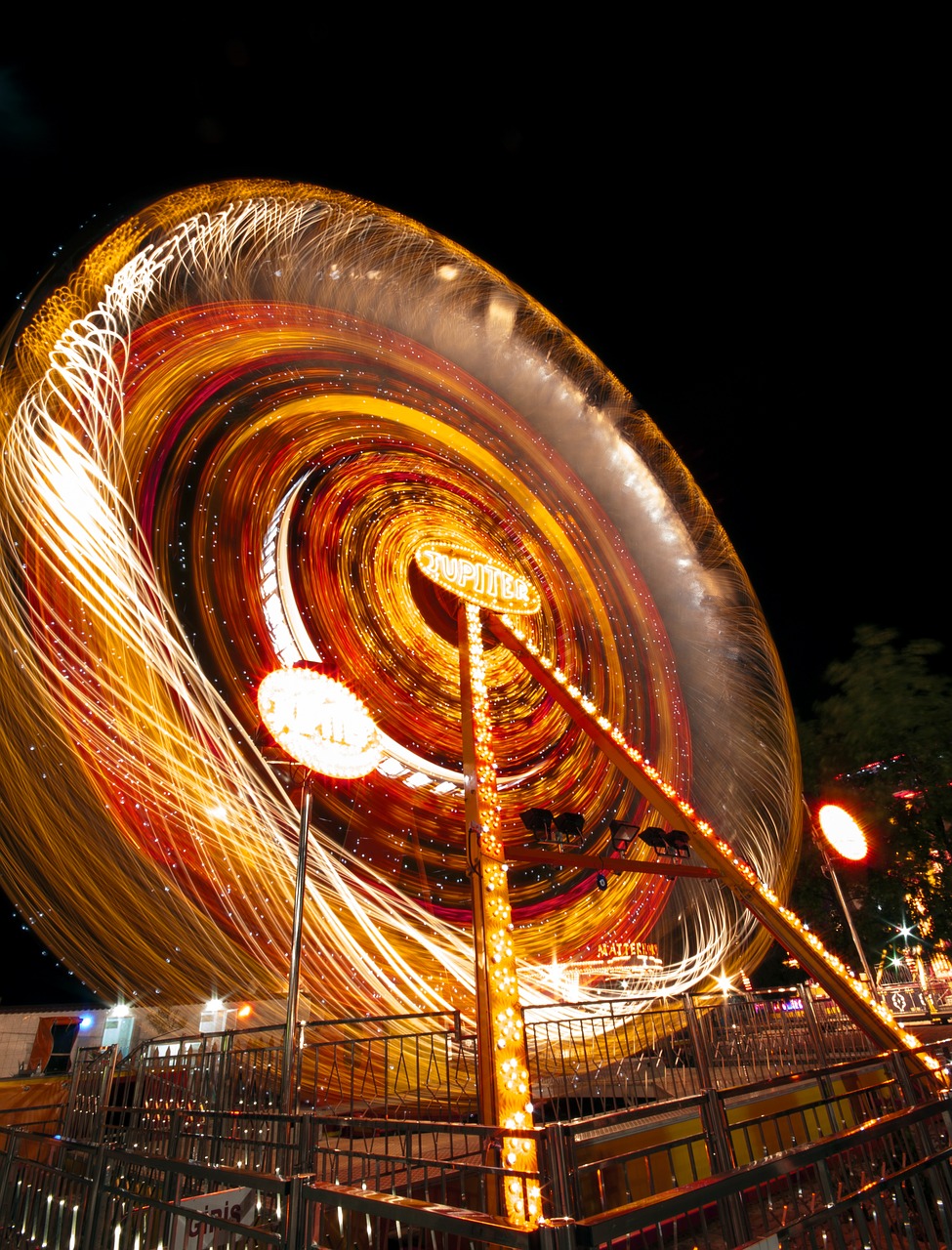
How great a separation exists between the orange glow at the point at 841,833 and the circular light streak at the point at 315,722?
11.2m

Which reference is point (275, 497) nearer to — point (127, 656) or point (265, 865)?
point (127, 656)

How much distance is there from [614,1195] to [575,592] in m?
13.3

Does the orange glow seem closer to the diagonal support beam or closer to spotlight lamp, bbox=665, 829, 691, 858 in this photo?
the diagonal support beam

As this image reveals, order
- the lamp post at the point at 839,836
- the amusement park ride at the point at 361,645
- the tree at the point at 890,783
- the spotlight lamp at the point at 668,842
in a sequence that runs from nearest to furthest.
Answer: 1. the amusement park ride at the point at 361,645
2. the spotlight lamp at the point at 668,842
3. the lamp post at the point at 839,836
4. the tree at the point at 890,783

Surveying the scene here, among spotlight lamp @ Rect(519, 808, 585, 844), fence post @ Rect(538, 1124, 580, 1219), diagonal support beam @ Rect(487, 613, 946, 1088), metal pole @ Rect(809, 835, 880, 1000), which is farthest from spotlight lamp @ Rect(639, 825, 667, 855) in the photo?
fence post @ Rect(538, 1124, 580, 1219)

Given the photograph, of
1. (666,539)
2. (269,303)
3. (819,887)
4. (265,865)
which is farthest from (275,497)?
(819,887)

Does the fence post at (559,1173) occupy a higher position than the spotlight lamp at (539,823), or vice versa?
the spotlight lamp at (539,823)

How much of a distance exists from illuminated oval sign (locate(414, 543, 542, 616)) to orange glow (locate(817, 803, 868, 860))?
822 centimetres

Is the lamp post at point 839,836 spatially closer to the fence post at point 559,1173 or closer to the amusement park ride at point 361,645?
the amusement park ride at point 361,645

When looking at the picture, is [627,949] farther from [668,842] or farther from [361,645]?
[361,645]

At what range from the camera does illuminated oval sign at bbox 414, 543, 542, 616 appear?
12.7 meters

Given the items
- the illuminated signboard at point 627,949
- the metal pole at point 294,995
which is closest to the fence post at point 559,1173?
the metal pole at point 294,995

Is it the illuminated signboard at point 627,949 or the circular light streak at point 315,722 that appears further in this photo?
the illuminated signboard at point 627,949

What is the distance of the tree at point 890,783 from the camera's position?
18097mm
